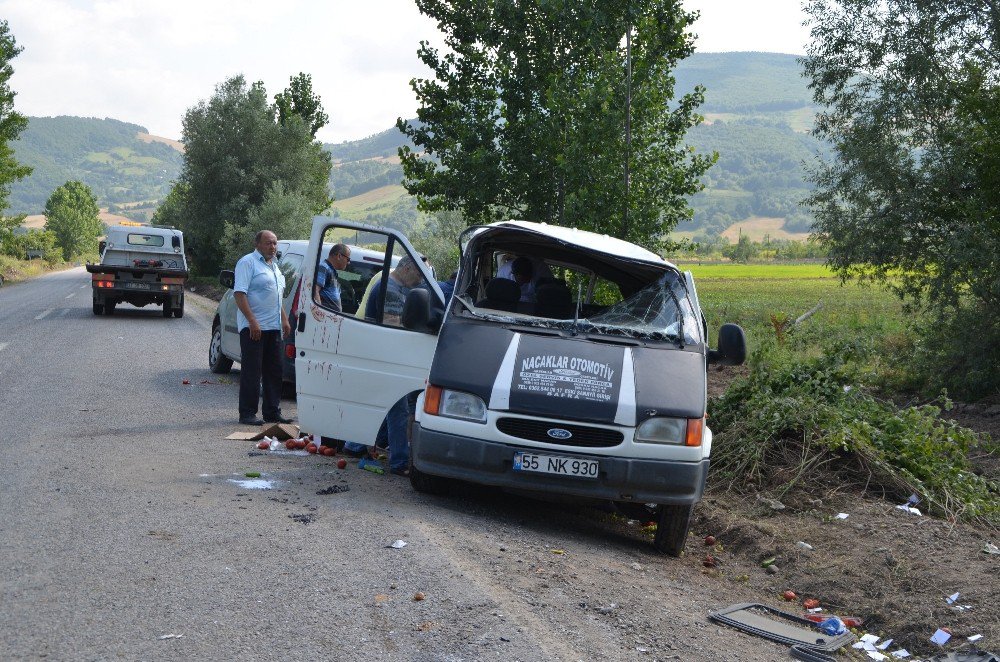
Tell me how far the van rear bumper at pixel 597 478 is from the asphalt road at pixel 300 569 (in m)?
0.34

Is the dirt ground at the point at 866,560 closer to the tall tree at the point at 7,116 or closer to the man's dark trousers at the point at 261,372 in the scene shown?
the man's dark trousers at the point at 261,372

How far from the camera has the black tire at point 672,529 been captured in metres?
6.61

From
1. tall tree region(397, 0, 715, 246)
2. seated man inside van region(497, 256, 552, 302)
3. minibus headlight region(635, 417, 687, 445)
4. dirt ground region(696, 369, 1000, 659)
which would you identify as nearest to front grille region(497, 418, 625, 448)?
minibus headlight region(635, 417, 687, 445)

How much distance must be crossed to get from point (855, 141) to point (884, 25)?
2.70 m

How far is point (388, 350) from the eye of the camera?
786 centimetres

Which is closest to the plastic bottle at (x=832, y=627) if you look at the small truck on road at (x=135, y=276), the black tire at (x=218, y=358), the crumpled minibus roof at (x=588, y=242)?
the crumpled minibus roof at (x=588, y=242)

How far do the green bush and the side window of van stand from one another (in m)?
5.60

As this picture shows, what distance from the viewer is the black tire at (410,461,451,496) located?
723cm

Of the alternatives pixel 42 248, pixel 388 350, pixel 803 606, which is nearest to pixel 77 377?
pixel 388 350

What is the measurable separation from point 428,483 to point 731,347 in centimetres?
238

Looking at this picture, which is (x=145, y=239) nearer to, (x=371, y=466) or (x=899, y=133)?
(x=899, y=133)

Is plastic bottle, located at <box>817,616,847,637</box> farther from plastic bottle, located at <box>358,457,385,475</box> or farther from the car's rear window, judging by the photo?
the car's rear window

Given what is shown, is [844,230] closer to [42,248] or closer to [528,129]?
[528,129]

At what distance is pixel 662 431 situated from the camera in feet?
21.3
